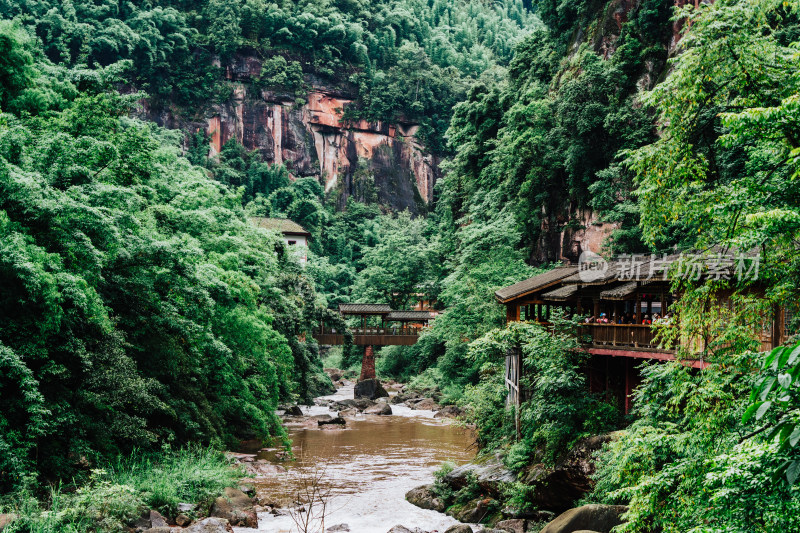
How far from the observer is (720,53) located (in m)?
8.90

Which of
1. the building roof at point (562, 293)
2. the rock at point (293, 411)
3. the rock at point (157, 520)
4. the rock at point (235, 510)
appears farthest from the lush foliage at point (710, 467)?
the rock at point (293, 411)

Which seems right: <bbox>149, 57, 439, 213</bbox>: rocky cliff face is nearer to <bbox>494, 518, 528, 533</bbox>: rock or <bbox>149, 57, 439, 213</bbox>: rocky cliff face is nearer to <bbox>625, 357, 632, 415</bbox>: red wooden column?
<bbox>625, 357, 632, 415</bbox>: red wooden column

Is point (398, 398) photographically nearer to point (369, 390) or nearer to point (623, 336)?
point (369, 390)

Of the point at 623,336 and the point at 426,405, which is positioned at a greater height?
the point at 623,336

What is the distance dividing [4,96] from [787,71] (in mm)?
20954

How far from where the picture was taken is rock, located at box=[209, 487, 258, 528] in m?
15.6

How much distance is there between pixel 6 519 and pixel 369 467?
13029mm

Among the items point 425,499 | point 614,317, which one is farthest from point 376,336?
point 614,317

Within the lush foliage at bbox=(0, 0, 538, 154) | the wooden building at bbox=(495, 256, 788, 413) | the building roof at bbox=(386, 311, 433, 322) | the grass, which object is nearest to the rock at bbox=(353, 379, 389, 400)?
the building roof at bbox=(386, 311, 433, 322)

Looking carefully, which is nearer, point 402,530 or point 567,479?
point 567,479

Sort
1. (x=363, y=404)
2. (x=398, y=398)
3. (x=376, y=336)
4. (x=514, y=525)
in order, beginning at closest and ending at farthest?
(x=514, y=525), (x=363, y=404), (x=398, y=398), (x=376, y=336)

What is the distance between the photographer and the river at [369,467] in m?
16.6

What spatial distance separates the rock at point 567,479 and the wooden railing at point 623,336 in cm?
272

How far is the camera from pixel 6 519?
1107 centimetres
